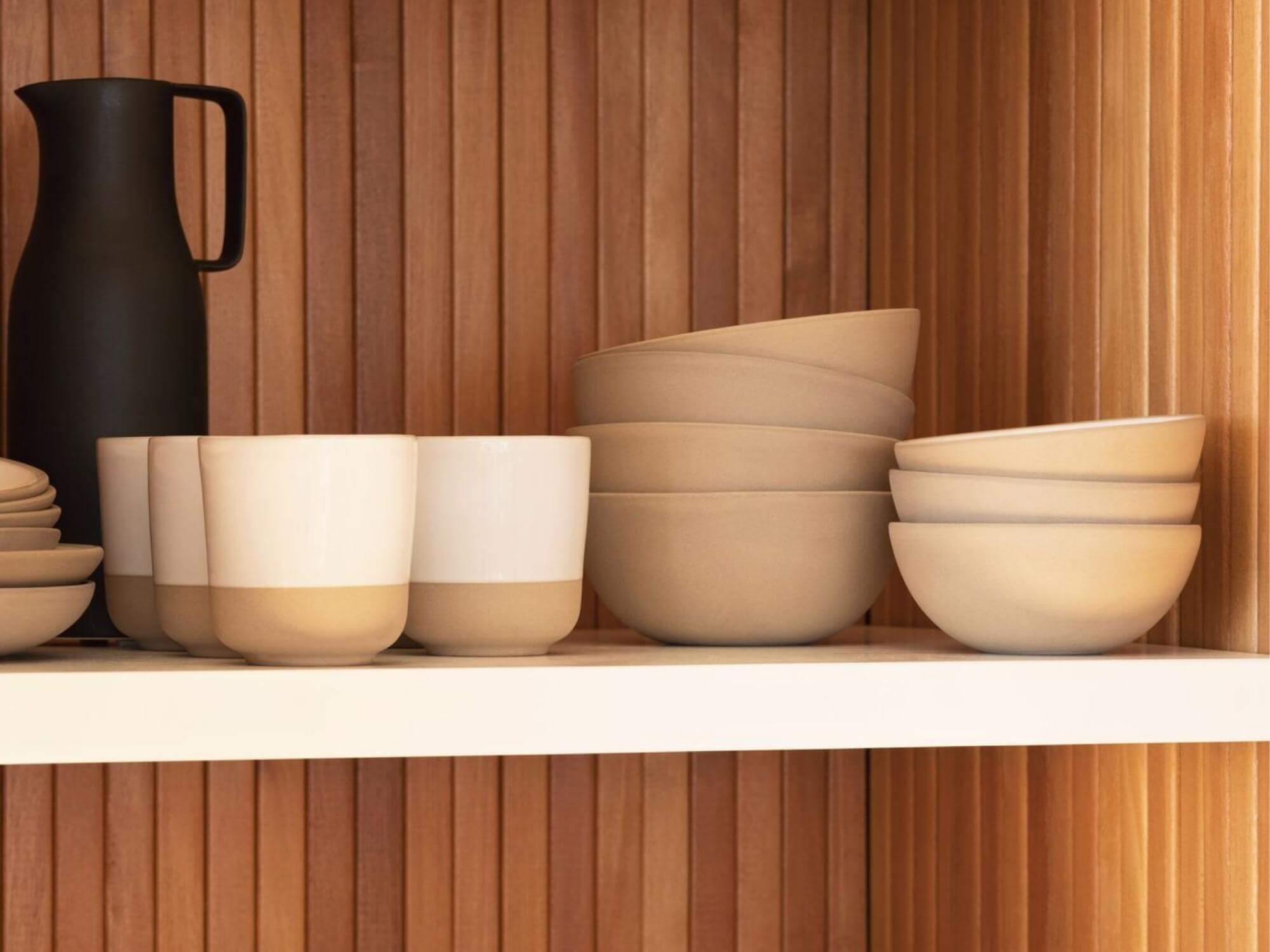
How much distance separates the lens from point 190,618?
0.77 m

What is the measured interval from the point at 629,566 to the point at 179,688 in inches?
10.9

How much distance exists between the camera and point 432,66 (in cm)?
114

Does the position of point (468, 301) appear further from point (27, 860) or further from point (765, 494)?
point (27, 860)

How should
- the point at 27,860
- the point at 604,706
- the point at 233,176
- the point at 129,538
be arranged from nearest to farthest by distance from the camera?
the point at 604,706 → the point at 129,538 → the point at 233,176 → the point at 27,860

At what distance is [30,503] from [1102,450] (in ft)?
1.72

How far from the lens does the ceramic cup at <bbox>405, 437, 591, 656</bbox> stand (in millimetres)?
759

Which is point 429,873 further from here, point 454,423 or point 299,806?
point 454,423

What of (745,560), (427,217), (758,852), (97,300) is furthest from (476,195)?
(758,852)

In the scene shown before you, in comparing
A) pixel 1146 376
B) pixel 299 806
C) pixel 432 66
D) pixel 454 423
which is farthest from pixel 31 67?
pixel 1146 376

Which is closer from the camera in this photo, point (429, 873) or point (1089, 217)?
point (1089, 217)

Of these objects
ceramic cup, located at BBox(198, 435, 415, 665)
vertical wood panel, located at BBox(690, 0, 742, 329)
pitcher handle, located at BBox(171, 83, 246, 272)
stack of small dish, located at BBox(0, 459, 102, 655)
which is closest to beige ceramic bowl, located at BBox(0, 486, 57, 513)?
stack of small dish, located at BBox(0, 459, 102, 655)

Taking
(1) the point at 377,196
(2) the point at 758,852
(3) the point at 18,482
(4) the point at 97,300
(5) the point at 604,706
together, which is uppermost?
(1) the point at 377,196

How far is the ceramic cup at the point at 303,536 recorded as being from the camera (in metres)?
0.70

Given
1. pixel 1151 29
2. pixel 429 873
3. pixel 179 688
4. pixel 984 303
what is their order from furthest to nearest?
pixel 429 873 → pixel 984 303 → pixel 1151 29 → pixel 179 688
